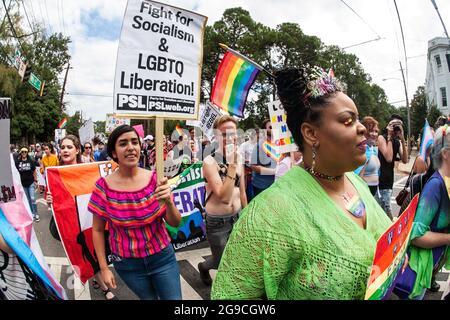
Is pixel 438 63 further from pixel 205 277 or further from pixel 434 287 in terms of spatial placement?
pixel 205 277

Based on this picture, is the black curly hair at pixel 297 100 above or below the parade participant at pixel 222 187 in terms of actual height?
above

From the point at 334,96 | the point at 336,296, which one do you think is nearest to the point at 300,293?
the point at 336,296

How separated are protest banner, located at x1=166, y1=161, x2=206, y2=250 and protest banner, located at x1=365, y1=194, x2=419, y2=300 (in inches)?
147

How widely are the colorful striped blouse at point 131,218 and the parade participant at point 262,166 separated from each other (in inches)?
128

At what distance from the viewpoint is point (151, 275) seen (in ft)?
8.15

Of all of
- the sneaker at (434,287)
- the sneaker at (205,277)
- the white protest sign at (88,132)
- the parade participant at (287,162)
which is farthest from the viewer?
the white protest sign at (88,132)

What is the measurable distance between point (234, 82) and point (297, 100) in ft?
12.6

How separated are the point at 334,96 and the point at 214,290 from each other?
0.92 m

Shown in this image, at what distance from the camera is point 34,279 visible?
1.60 meters

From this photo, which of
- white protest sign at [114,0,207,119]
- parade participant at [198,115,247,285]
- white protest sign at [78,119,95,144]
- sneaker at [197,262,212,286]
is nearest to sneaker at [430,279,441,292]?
parade participant at [198,115,247,285]

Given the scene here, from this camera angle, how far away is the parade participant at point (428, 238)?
2270 millimetres

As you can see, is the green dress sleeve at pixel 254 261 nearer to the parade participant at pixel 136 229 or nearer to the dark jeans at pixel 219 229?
the parade participant at pixel 136 229

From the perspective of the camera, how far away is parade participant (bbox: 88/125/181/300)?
2428 millimetres

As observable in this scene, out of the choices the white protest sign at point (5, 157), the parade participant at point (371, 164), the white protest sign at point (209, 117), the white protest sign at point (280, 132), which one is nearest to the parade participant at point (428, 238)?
the white protest sign at point (280, 132)
